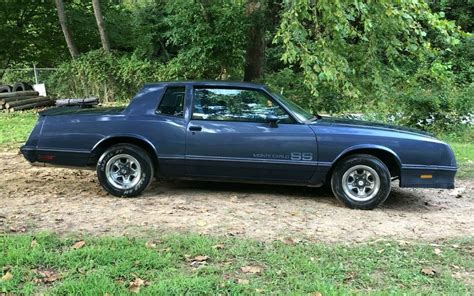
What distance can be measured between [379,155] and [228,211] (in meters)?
1.94

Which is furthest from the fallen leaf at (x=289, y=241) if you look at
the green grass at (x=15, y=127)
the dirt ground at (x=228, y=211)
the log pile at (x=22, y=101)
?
the log pile at (x=22, y=101)

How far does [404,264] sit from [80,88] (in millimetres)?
18146

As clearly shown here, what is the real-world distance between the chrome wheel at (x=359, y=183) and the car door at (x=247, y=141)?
16.8 inches

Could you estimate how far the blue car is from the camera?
6.07m

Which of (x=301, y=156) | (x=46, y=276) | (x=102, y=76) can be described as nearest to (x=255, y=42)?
(x=301, y=156)

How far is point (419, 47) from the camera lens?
8.24 m

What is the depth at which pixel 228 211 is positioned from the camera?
582 centimetres

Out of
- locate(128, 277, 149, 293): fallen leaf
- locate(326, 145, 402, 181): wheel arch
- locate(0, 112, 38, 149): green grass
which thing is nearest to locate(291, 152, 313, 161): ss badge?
locate(326, 145, 402, 181): wheel arch

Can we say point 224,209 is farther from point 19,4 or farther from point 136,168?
point 19,4

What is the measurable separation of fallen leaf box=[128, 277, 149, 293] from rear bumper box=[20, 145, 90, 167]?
297 centimetres

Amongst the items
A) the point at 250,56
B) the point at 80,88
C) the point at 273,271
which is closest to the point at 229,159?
the point at 273,271

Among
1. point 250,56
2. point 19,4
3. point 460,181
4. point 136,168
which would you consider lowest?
point 460,181

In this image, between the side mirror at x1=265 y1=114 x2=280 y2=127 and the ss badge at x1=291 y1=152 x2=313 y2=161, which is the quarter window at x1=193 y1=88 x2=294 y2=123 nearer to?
the side mirror at x1=265 y1=114 x2=280 y2=127

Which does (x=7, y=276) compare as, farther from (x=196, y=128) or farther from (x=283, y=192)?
(x=283, y=192)
